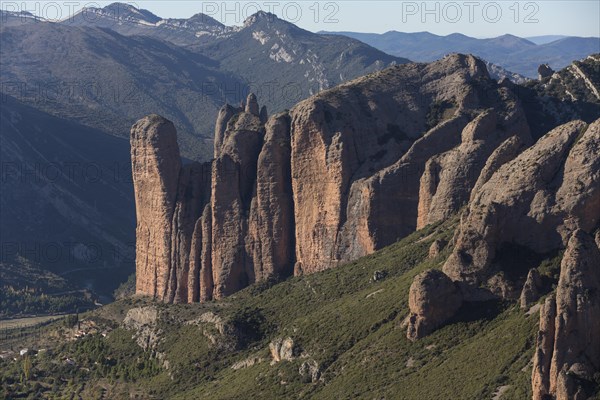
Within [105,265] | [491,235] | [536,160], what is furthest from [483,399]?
Answer: [105,265]

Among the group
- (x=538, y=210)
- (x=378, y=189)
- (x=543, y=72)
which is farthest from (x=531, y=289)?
(x=543, y=72)

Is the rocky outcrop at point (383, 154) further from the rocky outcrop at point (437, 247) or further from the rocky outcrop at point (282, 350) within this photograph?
the rocky outcrop at point (282, 350)

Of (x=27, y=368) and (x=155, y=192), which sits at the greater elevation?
(x=155, y=192)

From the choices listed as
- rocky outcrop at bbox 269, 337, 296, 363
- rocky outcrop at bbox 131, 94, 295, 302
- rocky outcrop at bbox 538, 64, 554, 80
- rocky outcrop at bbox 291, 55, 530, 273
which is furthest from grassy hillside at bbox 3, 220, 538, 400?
rocky outcrop at bbox 538, 64, 554, 80

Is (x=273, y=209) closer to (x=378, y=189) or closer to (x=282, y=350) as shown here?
(x=378, y=189)

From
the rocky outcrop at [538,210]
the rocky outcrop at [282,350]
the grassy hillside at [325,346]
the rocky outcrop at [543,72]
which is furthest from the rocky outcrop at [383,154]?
the rocky outcrop at [543,72]

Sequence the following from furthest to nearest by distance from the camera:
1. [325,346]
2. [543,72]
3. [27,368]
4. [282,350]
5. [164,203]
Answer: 1. [543,72]
2. [164,203]
3. [27,368]
4. [282,350]
5. [325,346]
